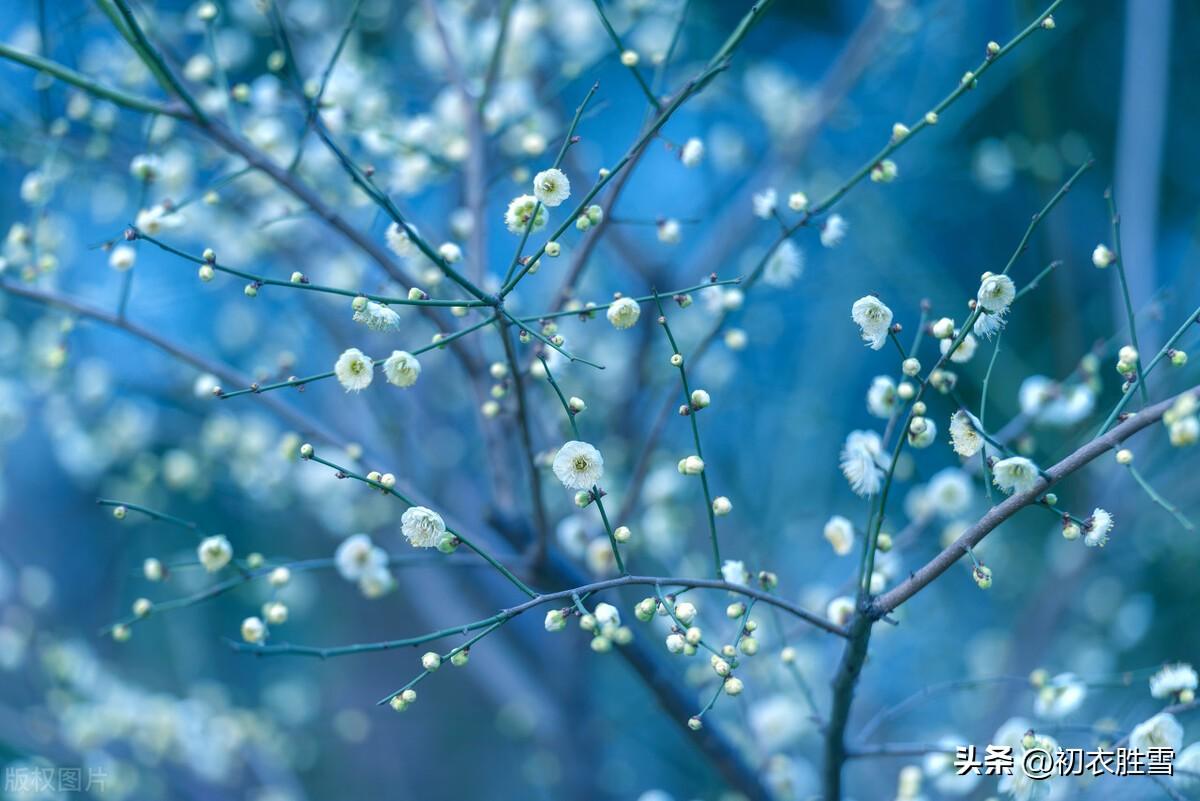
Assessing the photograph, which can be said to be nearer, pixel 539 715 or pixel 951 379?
pixel 951 379

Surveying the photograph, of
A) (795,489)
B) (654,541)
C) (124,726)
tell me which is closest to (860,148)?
(795,489)

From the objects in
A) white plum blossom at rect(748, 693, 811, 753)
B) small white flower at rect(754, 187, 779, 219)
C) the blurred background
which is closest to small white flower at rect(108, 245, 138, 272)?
the blurred background

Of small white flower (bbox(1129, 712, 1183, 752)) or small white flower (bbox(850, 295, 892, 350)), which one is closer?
small white flower (bbox(850, 295, 892, 350))

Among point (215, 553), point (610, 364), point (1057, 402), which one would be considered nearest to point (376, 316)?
point (215, 553)

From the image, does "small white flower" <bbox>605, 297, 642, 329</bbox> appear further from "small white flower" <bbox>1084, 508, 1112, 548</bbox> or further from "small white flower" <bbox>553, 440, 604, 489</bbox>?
"small white flower" <bbox>1084, 508, 1112, 548</bbox>

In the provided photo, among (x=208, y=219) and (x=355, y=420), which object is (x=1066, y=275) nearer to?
(x=355, y=420)

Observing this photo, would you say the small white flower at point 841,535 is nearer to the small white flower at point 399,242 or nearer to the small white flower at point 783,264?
the small white flower at point 783,264
